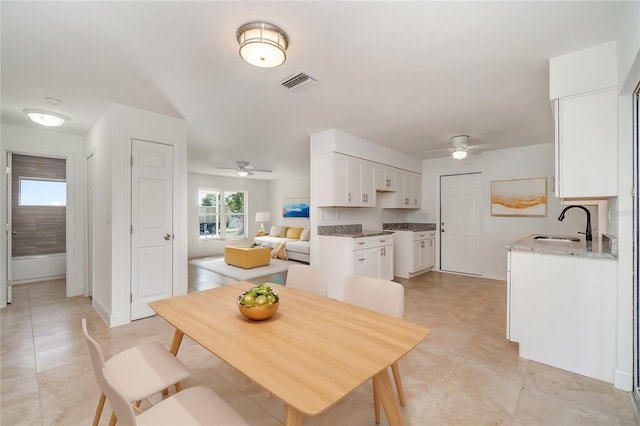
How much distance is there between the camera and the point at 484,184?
17.4 feet

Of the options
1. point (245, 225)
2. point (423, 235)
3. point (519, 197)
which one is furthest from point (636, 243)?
point (245, 225)

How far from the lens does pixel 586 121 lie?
2.08m

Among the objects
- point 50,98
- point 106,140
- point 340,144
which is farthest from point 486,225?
point 50,98

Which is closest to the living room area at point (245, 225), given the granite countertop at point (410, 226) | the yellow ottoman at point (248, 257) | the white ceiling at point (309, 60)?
the yellow ottoman at point (248, 257)

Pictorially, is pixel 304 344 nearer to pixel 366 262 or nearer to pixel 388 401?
pixel 388 401

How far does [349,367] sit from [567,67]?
2.76 meters

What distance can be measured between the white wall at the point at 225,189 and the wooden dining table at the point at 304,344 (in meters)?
6.86

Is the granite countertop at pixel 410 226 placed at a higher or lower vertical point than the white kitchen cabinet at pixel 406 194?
lower

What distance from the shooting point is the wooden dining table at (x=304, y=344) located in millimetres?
900

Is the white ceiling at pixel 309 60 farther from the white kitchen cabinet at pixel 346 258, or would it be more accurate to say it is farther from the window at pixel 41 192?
the window at pixel 41 192


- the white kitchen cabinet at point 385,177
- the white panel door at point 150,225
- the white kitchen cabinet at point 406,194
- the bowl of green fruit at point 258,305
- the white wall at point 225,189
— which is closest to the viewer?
the bowl of green fruit at point 258,305

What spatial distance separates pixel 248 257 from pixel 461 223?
4.58 m

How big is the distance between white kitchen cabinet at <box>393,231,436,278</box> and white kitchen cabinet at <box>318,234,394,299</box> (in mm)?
981

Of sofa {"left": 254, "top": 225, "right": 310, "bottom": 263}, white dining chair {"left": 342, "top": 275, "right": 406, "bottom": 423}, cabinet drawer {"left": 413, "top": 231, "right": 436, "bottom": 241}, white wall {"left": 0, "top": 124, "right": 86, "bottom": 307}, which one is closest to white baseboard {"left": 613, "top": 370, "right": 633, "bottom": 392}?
white dining chair {"left": 342, "top": 275, "right": 406, "bottom": 423}
